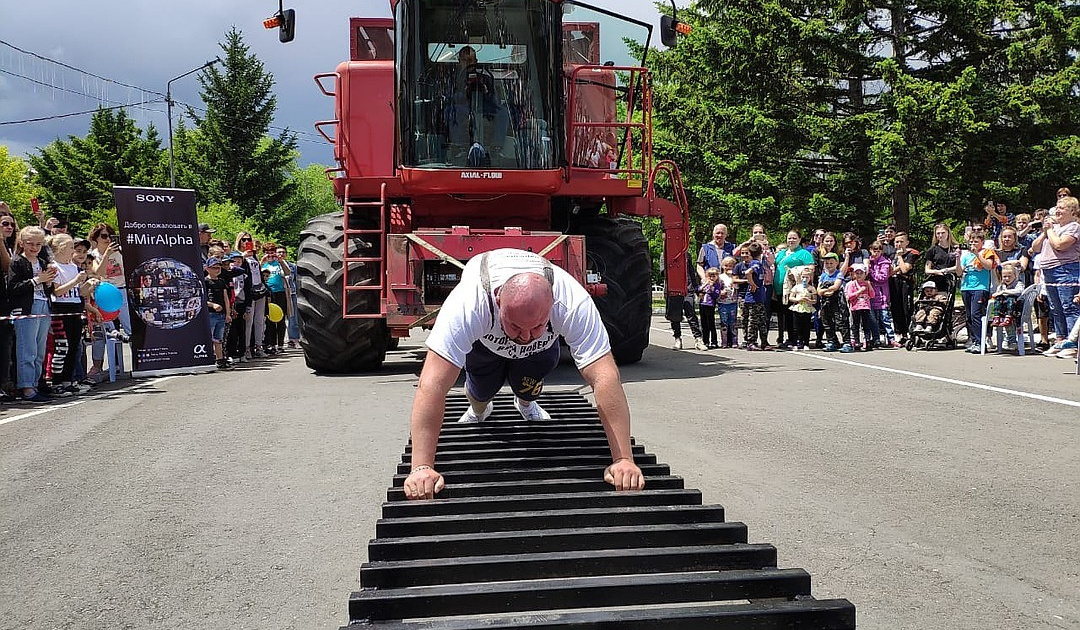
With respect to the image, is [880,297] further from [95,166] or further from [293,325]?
[95,166]

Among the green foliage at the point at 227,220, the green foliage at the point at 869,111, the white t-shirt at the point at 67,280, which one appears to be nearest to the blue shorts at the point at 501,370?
the white t-shirt at the point at 67,280

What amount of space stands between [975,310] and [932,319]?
771mm

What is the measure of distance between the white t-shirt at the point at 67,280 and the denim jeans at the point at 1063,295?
1261 cm

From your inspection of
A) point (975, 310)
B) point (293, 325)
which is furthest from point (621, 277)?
point (293, 325)

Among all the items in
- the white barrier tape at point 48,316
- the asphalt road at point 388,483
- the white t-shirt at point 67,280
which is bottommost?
the asphalt road at point 388,483

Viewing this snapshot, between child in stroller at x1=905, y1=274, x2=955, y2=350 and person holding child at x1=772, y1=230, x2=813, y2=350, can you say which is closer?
child in stroller at x1=905, y1=274, x2=955, y2=350

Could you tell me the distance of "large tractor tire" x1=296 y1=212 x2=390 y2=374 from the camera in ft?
34.7

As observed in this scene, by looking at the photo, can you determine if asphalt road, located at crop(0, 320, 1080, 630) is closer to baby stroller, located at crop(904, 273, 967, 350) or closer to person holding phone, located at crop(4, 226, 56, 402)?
person holding phone, located at crop(4, 226, 56, 402)

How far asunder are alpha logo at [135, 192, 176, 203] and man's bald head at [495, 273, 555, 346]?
10.2 metres

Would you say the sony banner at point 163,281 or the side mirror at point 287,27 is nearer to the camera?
the side mirror at point 287,27

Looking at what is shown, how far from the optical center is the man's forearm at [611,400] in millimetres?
4023

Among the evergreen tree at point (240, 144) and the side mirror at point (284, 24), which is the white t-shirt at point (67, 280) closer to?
the side mirror at point (284, 24)

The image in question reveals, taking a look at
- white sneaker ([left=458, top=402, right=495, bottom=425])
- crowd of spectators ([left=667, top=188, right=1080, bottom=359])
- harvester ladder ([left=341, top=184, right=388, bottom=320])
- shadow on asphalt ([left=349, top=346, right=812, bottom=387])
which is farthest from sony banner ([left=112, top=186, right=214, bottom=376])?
white sneaker ([left=458, top=402, right=495, bottom=425])

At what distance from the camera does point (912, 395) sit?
9.05m
